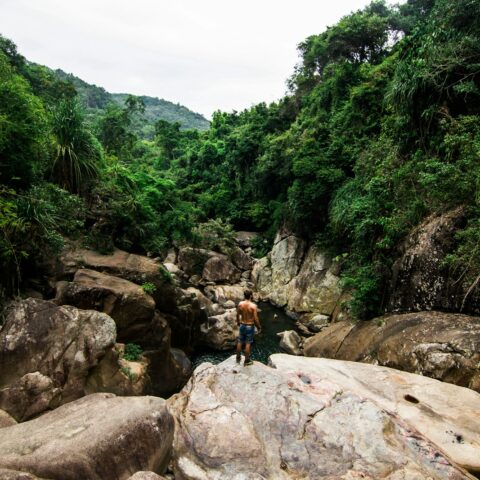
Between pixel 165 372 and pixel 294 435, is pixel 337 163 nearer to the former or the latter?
pixel 165 372

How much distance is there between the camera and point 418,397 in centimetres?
746

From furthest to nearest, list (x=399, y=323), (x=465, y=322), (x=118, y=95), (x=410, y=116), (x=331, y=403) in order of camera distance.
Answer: (x=118, y=95) → (x=410, y=116) → (x=399, y=323) → (x=465, y=322) → (x=331, y=403)

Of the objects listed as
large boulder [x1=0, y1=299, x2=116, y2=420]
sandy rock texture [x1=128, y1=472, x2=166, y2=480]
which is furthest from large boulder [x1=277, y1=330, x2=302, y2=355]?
sandy rock texture [x1=128, y1=472, x2=166, y2=480]

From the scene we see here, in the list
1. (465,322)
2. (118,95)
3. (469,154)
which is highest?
(118,95)

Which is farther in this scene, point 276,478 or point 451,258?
point 451,258

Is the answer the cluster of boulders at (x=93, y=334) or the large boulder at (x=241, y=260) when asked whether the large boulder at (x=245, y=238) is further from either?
the cluster of boulders at (x=93, y=334)

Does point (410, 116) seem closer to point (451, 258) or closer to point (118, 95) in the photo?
point (451, 258)

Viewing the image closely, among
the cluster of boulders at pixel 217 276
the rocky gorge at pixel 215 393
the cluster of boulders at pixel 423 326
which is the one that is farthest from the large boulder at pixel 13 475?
the cluster of boulders at pixel 217 276

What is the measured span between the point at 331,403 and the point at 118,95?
145470mm

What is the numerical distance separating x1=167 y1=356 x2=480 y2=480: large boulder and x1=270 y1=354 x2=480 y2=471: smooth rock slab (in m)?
0.06

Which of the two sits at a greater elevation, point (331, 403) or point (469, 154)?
point (469, 154)

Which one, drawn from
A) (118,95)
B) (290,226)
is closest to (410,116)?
(290,226)

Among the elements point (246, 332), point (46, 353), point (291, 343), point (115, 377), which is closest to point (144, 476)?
point (246, 332)

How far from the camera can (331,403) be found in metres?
6.79
